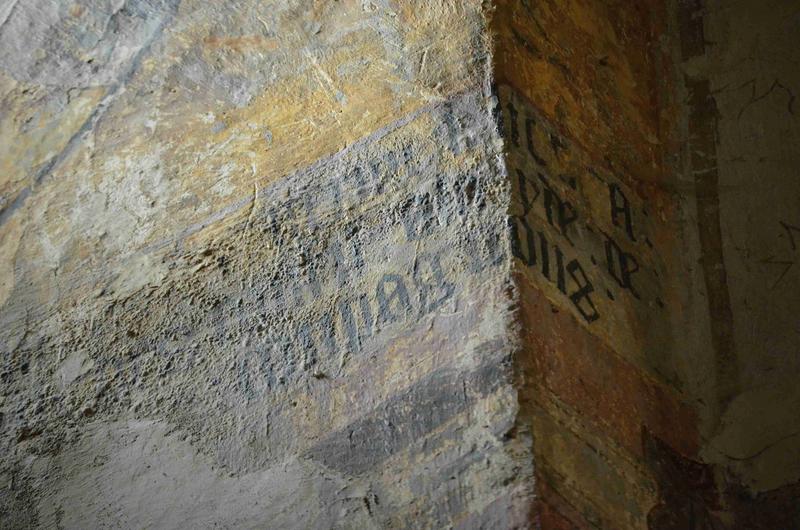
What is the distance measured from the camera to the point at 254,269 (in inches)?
131

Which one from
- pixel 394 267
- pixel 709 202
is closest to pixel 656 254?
pixel 709 202

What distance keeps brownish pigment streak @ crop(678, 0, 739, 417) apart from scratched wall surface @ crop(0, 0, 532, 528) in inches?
30.5

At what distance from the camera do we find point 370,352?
3.18 meters

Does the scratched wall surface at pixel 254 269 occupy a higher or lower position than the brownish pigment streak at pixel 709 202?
higher

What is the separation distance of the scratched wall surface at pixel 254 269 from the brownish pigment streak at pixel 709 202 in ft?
2.54

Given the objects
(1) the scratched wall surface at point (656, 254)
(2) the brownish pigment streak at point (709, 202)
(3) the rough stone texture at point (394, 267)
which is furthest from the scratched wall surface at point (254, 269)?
(2) the brownish pigment streak at point (709, 202)

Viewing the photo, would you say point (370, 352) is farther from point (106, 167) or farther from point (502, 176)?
point (106, 167)

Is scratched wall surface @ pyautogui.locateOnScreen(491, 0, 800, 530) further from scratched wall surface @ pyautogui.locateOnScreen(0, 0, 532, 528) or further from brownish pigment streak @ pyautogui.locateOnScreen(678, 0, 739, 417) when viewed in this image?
scratched wall surface @ pyautogui.locateOnScreen(0, 0, 532, 528)

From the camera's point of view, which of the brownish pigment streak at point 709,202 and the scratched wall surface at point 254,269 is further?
the brownish pigment streak at point 709,202

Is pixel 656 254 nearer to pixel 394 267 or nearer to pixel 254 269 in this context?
pixel 394 267

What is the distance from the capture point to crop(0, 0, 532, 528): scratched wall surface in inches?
122

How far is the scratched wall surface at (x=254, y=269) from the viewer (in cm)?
309

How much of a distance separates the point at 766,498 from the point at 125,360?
1633 mm

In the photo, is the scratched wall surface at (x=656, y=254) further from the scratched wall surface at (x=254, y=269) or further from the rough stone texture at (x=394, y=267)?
the scratched wall surface at (x=254, y=269)
